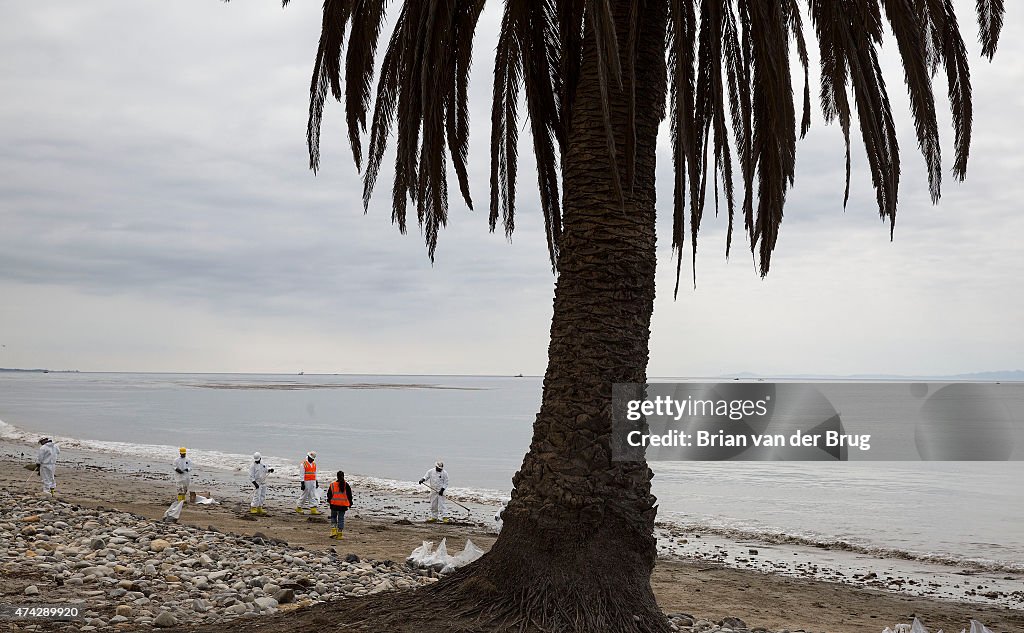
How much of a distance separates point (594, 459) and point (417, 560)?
6.82 meters

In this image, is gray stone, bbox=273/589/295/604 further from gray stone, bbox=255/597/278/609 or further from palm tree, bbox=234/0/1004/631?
palm tree, bbox=234/0/1004/631

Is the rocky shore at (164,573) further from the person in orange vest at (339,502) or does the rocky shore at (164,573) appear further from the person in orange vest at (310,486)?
the person in orange vest at (310,486)

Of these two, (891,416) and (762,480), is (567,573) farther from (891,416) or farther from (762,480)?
(891,416)

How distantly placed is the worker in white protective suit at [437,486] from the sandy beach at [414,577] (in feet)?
1.47

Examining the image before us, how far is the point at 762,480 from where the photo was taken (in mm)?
31578

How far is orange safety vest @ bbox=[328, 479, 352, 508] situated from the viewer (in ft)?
53.2

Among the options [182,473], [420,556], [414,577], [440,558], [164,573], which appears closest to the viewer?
[164,573]

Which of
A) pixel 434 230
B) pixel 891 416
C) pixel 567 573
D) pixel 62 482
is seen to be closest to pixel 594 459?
pixel 567 573

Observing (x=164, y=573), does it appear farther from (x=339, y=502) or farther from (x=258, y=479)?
(x=258, y=479)

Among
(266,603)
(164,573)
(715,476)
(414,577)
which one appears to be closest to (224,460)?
(715,476)

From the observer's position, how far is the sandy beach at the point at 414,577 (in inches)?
389

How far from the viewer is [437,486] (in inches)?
763

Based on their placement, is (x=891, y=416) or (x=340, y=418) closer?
(x=340, y=418)

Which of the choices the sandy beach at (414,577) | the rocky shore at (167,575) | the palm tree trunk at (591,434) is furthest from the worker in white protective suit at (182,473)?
the palm tree trunk at (591,434)
